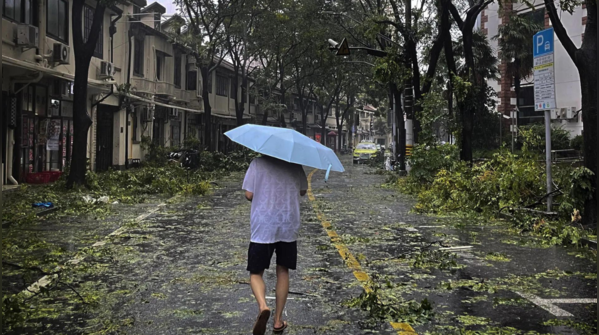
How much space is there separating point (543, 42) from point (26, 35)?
1463cm

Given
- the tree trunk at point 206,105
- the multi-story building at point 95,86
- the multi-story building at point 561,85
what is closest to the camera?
the multi-story building at point 95,86

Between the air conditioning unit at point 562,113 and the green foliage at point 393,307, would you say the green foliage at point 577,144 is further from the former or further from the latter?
the green foliage at point 393,307

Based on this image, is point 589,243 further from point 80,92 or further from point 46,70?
point 46,70

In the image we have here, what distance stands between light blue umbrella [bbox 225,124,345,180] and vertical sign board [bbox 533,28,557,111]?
8.54 meters

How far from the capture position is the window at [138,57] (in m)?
31.3

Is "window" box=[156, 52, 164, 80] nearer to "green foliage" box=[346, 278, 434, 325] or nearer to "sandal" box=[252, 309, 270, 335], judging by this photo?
"green foliage" box=[346, 278, 434, 325]

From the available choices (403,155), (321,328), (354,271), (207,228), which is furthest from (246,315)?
(403,155)

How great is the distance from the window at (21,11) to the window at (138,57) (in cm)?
1055

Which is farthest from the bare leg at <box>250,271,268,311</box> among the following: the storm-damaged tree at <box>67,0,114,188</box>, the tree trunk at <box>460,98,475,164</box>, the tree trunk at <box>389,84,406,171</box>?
the tree trunk at <box>389,84,406,171</box>

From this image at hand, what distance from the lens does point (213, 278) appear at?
286 inches

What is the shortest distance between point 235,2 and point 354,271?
2540 centimetres

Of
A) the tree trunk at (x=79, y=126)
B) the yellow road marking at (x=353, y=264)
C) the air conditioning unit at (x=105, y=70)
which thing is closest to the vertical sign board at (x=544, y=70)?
the yellow road marking at (x=353, y=264)

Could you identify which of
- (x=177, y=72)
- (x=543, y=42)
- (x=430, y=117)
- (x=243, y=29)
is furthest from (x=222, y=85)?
(x=543, y=42)

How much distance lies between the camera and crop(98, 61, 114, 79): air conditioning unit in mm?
25141
